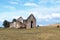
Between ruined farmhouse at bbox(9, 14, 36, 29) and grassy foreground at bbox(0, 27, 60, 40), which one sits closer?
grassy foreground at bbox(0, 27, 60, 40)

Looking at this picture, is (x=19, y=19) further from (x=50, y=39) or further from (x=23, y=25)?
(x=50, y=39)

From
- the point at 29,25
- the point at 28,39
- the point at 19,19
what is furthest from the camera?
the point at 19,19

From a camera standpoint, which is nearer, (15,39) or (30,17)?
(15,39)

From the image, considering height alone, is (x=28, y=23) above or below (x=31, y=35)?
above

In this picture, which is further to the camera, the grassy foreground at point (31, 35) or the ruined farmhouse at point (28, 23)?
the ruined farmhouse at point (28, 23)

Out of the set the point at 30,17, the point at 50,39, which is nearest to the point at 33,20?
the point at 30,17

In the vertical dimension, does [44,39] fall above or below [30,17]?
below

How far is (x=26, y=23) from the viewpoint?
258ft

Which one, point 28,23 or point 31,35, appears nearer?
point 31,35

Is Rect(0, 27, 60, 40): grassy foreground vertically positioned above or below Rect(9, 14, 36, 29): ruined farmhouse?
below

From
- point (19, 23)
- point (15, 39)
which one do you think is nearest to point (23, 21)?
point (19, 23)

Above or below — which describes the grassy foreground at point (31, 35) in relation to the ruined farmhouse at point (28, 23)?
below

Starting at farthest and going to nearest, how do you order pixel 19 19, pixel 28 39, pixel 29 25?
pixel 19 19, pixel 29 25, pixel 28 39

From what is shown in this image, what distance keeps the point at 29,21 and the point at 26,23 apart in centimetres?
156
